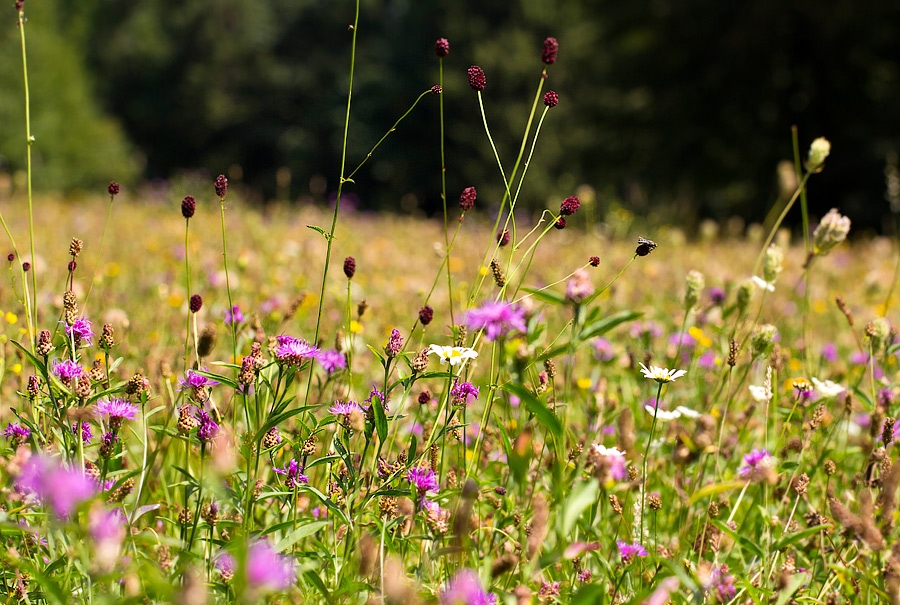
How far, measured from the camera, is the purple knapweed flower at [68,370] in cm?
85

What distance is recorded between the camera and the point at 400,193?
741 inches

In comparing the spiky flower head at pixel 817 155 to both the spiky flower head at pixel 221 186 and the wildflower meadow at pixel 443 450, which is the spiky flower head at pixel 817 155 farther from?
the spiky flower head at pixel 221 186

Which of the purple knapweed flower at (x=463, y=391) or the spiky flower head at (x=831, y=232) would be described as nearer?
the purple knapweed flower at (x=463, y=391)

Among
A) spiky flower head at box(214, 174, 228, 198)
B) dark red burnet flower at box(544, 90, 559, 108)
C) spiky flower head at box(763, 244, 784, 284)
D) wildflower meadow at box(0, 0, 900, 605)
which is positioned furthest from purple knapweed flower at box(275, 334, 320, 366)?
spiky flower head at box(763, 244, 784, 284)

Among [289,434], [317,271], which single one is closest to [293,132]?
[317,271]

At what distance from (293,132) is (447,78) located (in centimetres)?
765

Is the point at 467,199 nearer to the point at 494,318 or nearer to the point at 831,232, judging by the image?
the point at 494,318

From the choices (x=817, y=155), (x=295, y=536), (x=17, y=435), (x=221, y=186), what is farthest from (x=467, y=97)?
(x=295, y=536)

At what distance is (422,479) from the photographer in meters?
0.87

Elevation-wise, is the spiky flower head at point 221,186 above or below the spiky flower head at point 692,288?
above

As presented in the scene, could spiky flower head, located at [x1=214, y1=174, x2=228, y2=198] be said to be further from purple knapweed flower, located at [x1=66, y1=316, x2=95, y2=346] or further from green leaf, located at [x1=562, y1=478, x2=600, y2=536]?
green leaf, located at [x1=562, y1=478, x2=600, y2=536]

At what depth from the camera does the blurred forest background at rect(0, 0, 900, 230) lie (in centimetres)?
995

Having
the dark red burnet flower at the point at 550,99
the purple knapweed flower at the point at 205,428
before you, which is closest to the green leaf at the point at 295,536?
the purple knapweed flower at the point at 205,428

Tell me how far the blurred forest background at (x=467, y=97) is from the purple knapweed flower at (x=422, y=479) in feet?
10.6
